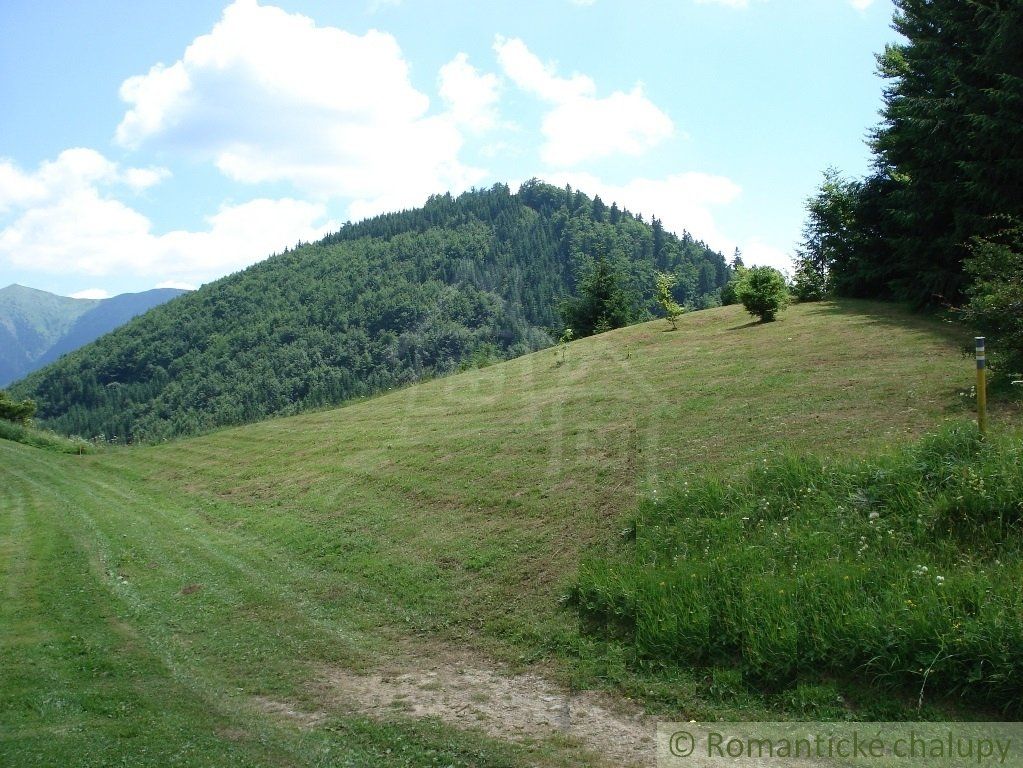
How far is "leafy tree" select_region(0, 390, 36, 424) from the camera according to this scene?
40.7 m

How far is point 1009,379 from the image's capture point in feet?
31.8

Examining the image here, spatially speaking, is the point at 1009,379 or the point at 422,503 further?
the point at 422,503

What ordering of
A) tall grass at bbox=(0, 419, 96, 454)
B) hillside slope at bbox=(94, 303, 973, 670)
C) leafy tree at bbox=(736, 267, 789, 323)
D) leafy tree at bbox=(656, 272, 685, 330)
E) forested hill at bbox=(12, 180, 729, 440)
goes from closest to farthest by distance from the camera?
hillside slope at bbox=(94, 303, 973, 670) → leafy tree at bbox=(736, 267, 789, 323) → leafy tree at bbox=(656, 272, 685, 330) → tall grass at bbox=(0, 419, 96, 454) → forested hill at bbox=(12, 180, 729, 440)

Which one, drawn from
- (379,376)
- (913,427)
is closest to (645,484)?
(913,427)

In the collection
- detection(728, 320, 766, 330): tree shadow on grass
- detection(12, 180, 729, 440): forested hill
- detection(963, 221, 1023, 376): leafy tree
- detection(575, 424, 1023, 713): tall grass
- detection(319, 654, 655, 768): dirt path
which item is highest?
detection(12, 180, 729, 440): forested hill

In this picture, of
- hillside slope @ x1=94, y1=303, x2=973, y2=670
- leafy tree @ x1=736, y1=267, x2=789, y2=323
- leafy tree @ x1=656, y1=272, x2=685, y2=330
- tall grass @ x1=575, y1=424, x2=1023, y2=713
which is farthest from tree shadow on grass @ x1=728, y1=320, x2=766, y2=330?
tall grass @ x1=575, y1=424, x2=1023, y2=713

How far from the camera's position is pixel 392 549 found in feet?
34.8

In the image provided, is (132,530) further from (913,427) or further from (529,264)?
(529,264)

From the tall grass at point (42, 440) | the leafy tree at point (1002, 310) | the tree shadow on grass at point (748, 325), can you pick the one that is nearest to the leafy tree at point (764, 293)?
the tree shadow on grass at point (748, 325)

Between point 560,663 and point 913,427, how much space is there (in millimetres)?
6130

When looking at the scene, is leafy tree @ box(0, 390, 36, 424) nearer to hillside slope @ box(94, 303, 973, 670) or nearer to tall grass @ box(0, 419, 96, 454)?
tall grass @ box(0, 419, 96, 454)

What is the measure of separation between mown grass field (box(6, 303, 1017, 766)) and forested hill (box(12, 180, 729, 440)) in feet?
292

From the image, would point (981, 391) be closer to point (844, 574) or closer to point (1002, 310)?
point (1002, 310)

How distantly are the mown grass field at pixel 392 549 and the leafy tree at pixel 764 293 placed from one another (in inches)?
149
